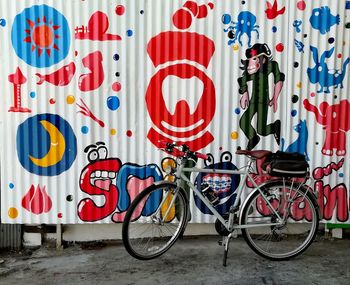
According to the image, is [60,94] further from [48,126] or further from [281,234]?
[281,234]

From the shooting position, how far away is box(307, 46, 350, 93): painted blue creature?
4.82 meters

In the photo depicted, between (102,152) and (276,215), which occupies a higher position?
(102,152)

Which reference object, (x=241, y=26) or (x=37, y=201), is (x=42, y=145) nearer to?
(x=37, y=201)

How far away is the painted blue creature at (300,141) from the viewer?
4.89 m

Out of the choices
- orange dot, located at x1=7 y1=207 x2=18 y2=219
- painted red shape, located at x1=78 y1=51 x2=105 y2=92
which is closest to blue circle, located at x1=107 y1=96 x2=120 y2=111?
painted red shape, located at x1=78 y1=51 x2=105 y2=92

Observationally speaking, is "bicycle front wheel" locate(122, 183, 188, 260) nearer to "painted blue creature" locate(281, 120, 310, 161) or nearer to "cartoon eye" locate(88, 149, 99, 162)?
"cartoon eye" locate(88, 149, 99, 162)

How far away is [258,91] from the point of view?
4.83 metres

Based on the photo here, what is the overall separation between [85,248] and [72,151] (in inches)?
47.4

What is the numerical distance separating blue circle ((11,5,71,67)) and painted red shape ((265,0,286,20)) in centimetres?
228

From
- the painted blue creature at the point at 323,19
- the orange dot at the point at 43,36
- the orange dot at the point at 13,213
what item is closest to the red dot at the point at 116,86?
the orange dot at the point at 43,36

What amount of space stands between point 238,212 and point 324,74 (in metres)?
1.92

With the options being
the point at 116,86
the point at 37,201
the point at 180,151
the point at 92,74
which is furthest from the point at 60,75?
the point at 180,151

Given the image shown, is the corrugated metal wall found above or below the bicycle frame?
above

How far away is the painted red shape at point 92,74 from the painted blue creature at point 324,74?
2428mm
